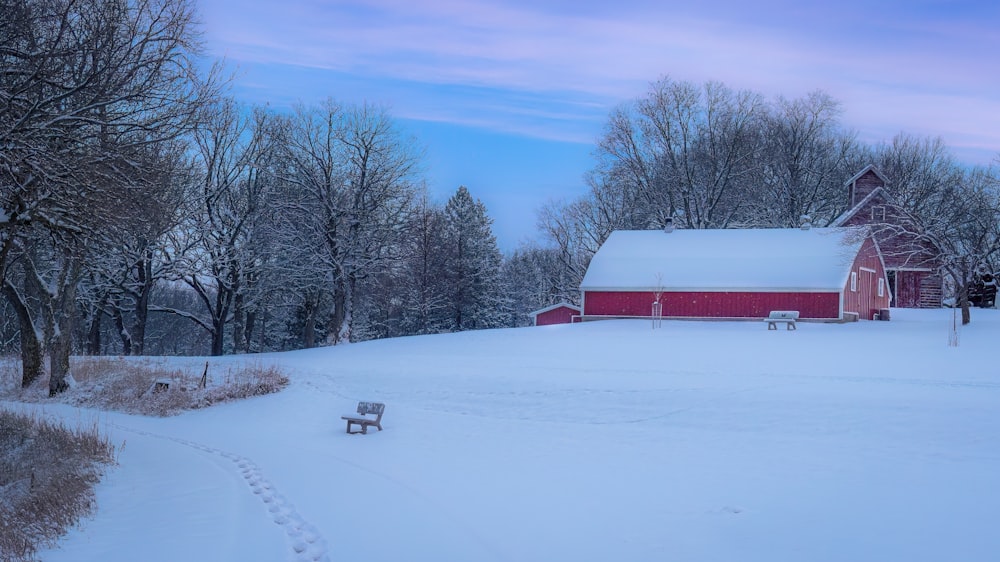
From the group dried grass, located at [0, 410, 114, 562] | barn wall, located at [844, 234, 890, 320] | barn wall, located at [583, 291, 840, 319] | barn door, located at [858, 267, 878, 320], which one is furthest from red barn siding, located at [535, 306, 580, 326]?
dried grass, located at [0, 410, 114, 562]

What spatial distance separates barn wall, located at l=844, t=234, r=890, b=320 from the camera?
113ft

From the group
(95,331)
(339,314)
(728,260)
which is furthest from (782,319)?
(95,331)

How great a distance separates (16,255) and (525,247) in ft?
189

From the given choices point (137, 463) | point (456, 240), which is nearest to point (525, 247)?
point (456, 240)

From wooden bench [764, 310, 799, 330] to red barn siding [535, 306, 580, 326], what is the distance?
12551mm

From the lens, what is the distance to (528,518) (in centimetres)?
861

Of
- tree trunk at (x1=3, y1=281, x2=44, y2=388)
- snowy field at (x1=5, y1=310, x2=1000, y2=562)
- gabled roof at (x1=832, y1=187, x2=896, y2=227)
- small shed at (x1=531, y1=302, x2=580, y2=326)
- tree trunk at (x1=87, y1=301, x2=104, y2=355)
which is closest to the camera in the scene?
snowy field at (x1=5, y1=310, x2=1000, y2=562)

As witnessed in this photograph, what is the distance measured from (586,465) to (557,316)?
1266 inches

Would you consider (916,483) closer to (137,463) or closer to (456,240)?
(137,463)

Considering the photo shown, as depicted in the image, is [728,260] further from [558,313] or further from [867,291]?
[558,313]

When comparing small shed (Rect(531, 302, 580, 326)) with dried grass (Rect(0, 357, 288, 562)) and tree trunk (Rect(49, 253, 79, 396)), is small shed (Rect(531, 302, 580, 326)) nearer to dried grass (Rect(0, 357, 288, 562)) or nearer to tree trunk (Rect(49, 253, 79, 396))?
dried grass (Rect(0, 357, 288, 562))

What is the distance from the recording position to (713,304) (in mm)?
34938

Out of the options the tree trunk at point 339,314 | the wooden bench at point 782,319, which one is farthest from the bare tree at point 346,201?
the wooden bench at point 782,319

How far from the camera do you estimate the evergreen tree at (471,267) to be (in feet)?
162
